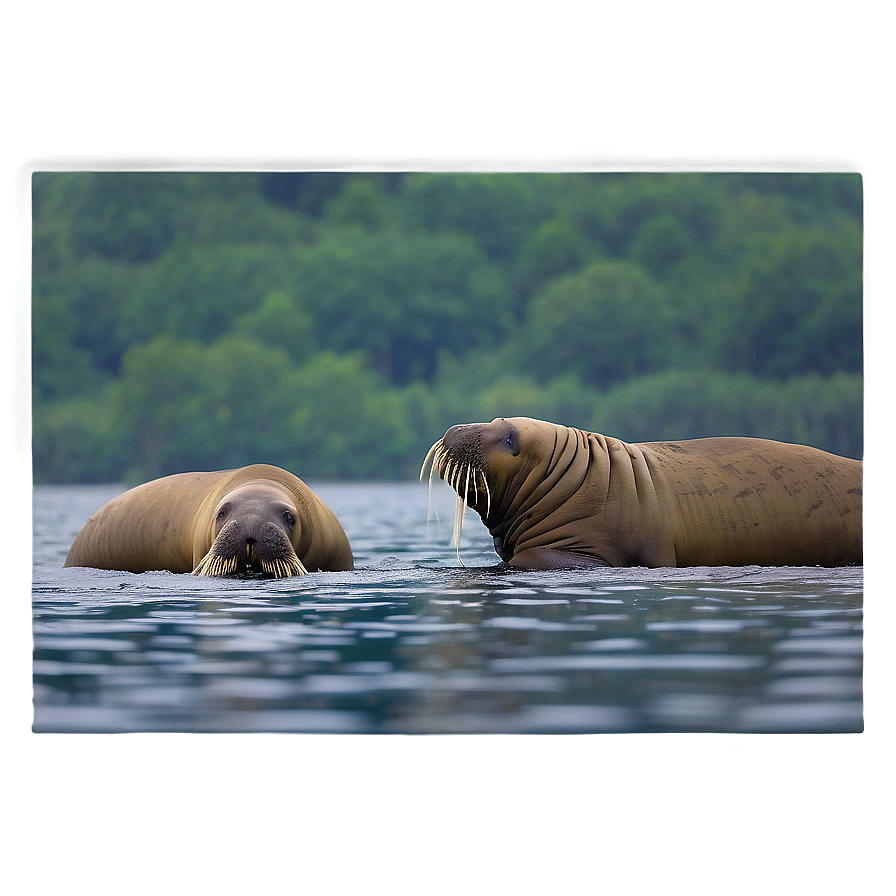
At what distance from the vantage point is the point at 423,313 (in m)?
16.1

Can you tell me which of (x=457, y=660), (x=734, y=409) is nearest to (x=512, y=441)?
(x=457, y=660)

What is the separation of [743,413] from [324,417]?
6.87 m

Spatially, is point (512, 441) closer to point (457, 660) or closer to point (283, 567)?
point (283, 567)

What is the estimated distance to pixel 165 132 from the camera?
4.22 metres

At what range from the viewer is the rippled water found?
155 inches

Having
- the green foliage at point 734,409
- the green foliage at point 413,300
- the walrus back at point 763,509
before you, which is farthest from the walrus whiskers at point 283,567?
the green foliage at point 413,300

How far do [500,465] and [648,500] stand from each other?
0.82m

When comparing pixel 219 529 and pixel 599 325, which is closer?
pixel 219 529

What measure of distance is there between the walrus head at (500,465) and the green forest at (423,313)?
5.25 feet

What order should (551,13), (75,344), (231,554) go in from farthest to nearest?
(75,344), (231,554), (551,13)

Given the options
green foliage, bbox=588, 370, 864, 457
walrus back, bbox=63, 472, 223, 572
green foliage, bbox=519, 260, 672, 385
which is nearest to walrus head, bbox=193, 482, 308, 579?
walrus back, bbox=63, 472, 223, 572

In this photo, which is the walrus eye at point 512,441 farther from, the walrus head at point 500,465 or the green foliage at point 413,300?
the green foliage at point 413,300
